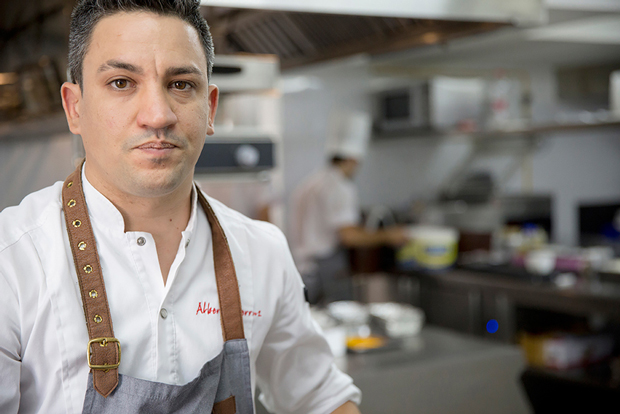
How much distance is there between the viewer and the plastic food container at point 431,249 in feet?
14.3

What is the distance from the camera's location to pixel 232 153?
85.4 inches

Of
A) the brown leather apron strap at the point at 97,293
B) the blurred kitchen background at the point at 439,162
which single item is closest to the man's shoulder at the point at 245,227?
the brown leather apron strap at the point at 97,293

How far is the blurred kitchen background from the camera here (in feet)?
6.84

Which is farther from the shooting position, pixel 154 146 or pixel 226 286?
pixel 226 286

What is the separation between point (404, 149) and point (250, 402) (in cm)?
484

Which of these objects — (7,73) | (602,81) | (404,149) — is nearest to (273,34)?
(7,73)

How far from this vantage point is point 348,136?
14.8ft

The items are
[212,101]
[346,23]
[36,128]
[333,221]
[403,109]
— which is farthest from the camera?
[403,109]

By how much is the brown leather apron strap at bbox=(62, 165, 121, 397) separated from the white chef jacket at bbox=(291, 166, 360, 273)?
127 inches

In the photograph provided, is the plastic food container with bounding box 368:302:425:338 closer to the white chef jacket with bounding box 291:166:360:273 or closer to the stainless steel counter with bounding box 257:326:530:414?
the stainless steel counter with bounding box 257:326:530:414

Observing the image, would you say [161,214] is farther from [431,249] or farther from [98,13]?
[431,249]

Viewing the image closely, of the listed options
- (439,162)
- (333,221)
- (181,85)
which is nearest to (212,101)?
(181,85)

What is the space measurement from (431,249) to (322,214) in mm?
810

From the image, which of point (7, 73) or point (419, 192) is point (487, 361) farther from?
point (419, 192)
